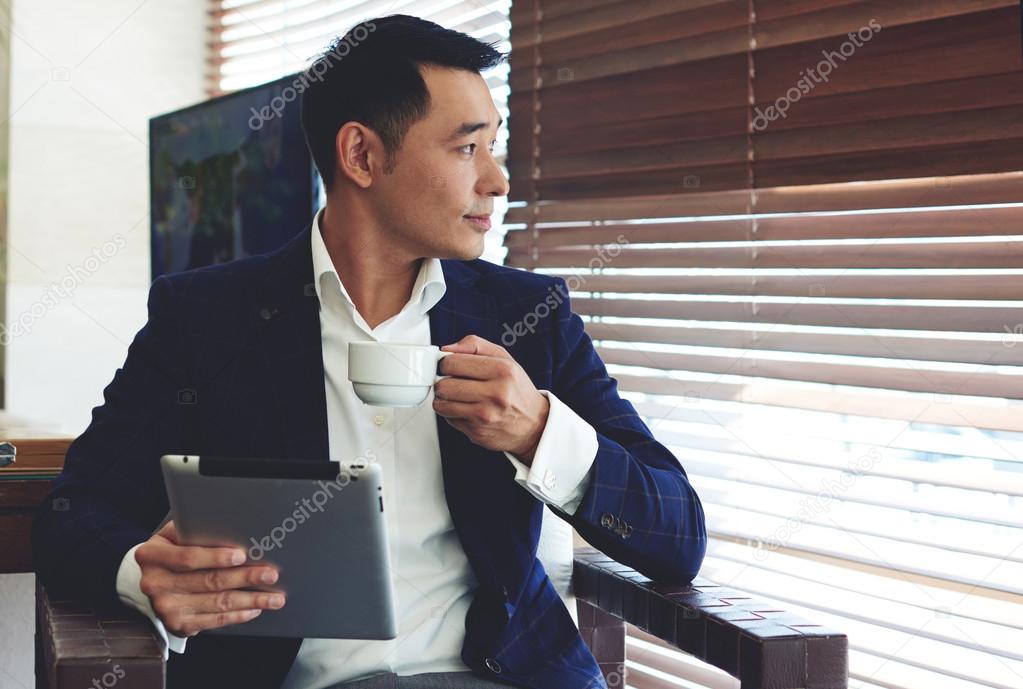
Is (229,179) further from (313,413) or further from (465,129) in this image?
(313,413)

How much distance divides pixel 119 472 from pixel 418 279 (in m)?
0.51

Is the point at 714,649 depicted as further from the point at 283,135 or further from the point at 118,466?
the point at 283,135

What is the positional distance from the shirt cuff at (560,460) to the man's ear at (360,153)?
0.52 metres

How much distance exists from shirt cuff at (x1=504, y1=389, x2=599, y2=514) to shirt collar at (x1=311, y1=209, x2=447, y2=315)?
339 millimetres

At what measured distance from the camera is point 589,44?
2199 millimetres

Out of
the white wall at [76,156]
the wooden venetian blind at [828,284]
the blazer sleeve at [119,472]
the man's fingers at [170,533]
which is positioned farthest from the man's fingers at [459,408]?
the white wall at [76,156]

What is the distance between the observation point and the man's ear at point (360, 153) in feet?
5.34

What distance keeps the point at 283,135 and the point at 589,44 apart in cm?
68

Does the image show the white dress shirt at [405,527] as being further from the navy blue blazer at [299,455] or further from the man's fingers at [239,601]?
the man's fingers at [239,601]

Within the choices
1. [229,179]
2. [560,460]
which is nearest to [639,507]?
[560,460]

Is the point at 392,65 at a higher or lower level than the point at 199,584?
higher

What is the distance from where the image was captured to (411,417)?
1.52 m

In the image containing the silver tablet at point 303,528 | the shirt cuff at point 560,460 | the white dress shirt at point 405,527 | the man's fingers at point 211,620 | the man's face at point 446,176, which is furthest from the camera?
the man's face at point 446,176

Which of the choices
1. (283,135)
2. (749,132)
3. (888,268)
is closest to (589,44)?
(749,132)
